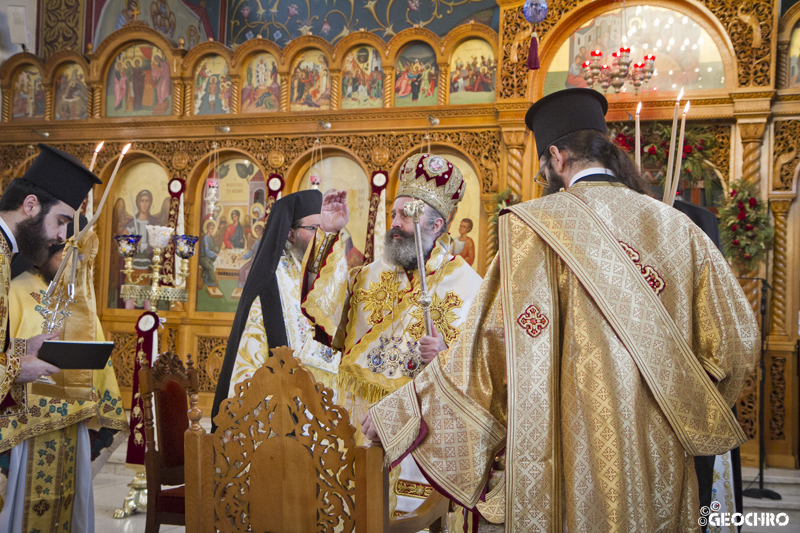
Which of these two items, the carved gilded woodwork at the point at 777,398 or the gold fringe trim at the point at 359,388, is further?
the carved gilded woodwork at the point at 777,398

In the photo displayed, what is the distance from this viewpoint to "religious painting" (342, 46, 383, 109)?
7.42m

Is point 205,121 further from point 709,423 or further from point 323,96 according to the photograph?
point 709,423

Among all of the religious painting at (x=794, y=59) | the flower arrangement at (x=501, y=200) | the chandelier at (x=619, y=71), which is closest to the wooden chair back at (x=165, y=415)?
the flower arrangement at (x=501, y=200)

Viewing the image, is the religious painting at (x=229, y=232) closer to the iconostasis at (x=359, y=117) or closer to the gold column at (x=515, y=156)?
the iconostasis at (x=359, y=117)

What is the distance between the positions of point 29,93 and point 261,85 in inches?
126

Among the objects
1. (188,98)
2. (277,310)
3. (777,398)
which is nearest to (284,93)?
(188,98)

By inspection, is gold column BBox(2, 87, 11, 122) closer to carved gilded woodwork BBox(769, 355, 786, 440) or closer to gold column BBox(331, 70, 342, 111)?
gold column BBox(331, 70, 342, 111)

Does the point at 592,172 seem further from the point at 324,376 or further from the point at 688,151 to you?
the point at 688,151

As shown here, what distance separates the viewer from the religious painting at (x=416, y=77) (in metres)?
7.27

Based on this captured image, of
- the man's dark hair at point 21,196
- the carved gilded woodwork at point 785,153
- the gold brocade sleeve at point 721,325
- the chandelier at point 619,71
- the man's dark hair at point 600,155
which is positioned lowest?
the gold brocade sleeve at point 721,325

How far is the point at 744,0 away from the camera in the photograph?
6320 mm

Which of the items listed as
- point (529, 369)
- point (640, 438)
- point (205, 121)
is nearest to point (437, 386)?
point (529, 369)

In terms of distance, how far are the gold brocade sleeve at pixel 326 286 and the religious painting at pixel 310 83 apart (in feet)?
15.3

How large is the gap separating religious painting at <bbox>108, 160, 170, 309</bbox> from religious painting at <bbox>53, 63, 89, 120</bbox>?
0.98 meters
